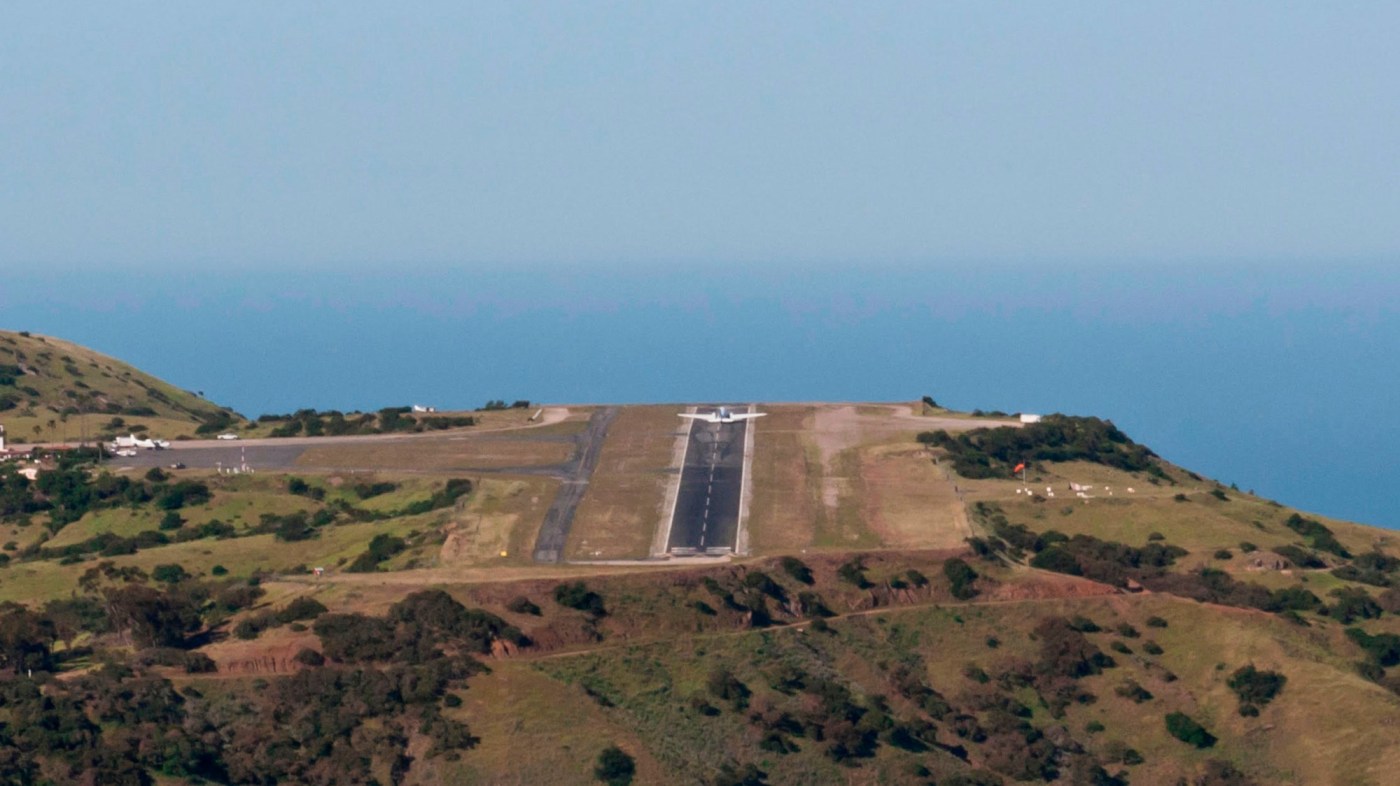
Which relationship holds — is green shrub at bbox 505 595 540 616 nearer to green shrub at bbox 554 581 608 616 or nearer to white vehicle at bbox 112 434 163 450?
green shrub at bbox 554 581 608 616

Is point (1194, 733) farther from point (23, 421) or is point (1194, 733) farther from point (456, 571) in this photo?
point (23, 421)

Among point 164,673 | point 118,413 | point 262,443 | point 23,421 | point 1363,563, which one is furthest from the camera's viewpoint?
point 118,413

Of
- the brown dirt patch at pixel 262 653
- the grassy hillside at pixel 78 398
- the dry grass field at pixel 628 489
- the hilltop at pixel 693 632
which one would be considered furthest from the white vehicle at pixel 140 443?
the brown dirt patch at pixel 262 653

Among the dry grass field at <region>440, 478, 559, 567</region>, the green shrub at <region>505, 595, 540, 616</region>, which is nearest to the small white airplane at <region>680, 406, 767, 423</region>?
the dry grass field at <region>440, 478, 559, 567</region>

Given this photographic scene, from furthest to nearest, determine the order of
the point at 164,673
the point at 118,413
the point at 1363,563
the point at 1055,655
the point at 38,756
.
A: the point at 118,413 → the point at 1363,563 → the point at 1055,655 → the point at 164,673 → the point at 38,756

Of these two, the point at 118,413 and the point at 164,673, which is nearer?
the point at 164,673

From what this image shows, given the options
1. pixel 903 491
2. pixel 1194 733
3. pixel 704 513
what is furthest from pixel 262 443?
pixel 1194 733

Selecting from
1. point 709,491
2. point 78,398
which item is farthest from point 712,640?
point 78,398
